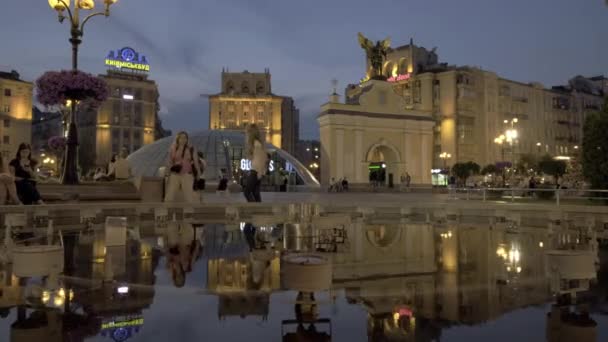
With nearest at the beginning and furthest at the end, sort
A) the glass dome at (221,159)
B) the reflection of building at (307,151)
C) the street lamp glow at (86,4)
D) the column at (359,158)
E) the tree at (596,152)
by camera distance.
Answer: the street lamp glow at (86,4) < the tree at (596,152) < the column at (359,158) < the glass dome at (221,159) < the reflection of building at (307,151)

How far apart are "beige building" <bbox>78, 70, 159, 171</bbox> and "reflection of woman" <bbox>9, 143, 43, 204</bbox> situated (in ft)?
306

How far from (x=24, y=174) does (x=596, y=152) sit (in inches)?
897

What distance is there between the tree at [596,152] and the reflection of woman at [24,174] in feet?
73.1

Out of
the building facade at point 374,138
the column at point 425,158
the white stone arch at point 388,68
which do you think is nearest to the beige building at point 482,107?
the white stone arch at point 388,68

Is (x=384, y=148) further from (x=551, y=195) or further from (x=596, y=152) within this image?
(x=596, y=152)

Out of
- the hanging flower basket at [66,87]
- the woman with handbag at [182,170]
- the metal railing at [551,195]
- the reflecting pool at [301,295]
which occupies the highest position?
the hanging flower basket at [66,87]

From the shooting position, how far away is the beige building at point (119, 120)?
102000 millimetres

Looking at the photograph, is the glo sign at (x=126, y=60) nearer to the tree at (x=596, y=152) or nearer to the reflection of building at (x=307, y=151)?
the reflection of building at (x=307, y=151)

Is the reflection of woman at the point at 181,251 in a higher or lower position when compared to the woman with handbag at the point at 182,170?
lower

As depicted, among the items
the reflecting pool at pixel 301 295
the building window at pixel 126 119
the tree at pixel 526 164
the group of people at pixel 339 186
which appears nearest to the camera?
the reflecting pool at pixel 301 295

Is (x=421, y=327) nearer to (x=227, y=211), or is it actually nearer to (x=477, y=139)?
(x=227, y=211)

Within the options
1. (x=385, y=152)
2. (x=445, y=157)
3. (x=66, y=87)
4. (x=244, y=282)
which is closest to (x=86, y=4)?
(x=66, y=87)

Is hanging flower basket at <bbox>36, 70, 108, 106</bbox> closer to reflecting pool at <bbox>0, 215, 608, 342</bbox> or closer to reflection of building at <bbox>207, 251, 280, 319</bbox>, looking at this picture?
reflecting pool at <bbox>0, 215, 608, 342</bbox>

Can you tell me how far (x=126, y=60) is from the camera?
10538 cm
